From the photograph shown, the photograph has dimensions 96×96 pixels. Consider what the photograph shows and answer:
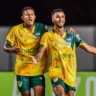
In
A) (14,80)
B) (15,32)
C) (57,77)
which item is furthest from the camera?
(14,80)

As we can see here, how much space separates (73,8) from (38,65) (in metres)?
1.50

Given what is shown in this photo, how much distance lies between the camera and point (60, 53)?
543cm

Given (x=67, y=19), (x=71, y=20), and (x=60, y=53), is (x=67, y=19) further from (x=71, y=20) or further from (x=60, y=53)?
(x=60, y=53)

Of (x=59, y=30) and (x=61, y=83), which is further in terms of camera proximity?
(x=59, y=30)

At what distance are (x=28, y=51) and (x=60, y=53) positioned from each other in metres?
0.47

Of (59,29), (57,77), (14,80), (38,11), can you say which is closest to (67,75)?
(57,77)

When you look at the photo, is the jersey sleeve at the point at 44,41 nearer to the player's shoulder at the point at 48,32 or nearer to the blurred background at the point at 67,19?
the player's shoulder at the point at 48,32

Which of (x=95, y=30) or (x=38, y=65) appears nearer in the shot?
(x=38, y=65)

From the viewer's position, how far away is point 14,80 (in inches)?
258

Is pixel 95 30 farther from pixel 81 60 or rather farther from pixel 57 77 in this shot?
pixel 57 77

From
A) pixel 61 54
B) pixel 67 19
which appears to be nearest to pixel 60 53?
pixel 61 54

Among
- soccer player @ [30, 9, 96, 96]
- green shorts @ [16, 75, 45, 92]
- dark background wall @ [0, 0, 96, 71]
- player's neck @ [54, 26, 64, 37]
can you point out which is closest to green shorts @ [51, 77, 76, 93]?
soccer player @ [30, 9, 96, 96]

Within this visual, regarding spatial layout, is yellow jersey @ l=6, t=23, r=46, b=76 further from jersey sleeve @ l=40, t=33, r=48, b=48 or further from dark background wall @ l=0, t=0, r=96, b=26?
dark background wall @ l=0, t=0, r=96, b=26

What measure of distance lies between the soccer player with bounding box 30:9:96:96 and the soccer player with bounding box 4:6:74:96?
20 cm
